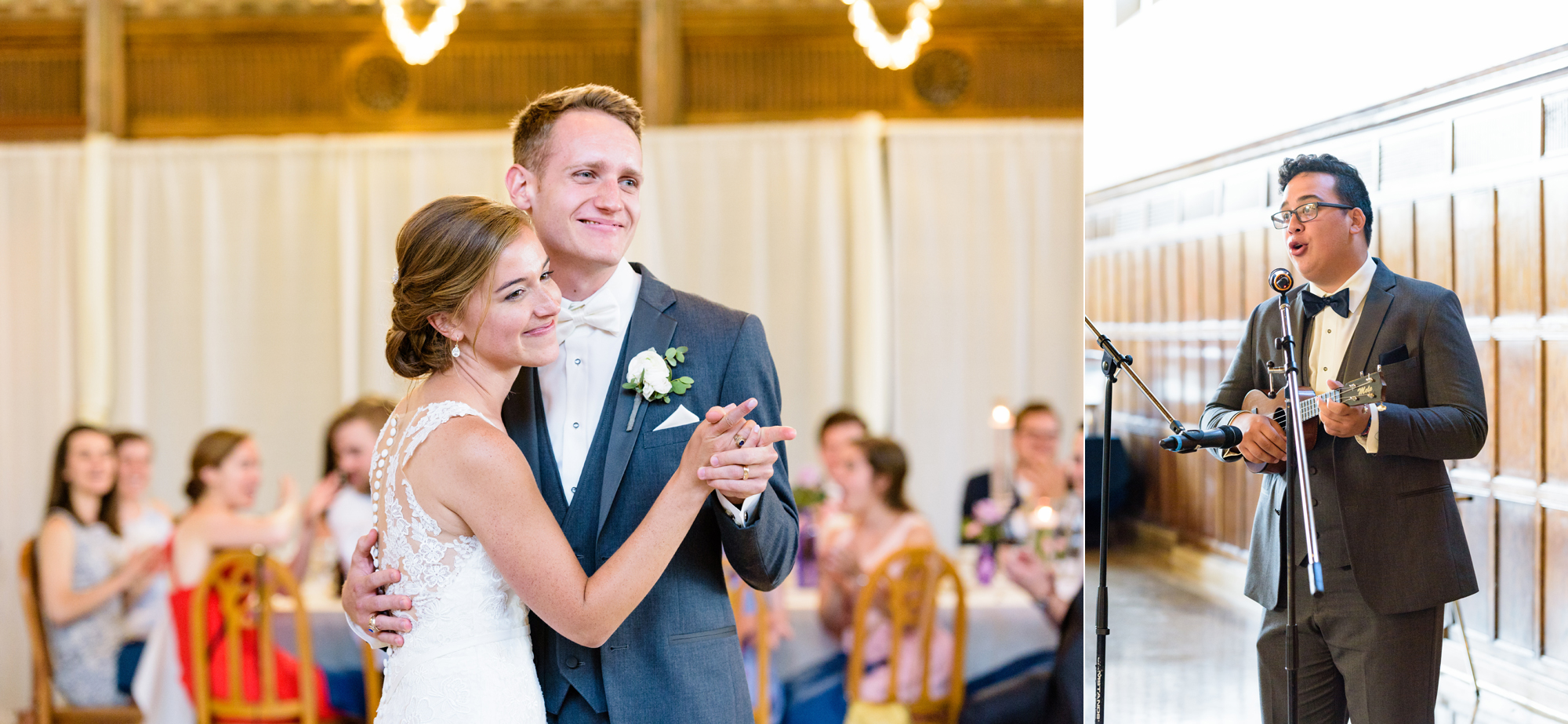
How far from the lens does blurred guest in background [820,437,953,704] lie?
14.3 feet

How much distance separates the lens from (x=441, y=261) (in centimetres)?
159

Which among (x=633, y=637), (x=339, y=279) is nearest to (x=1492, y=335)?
(x=633, y=637)

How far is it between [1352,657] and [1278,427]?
0.23 meters

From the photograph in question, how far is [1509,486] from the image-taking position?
39.4 inches

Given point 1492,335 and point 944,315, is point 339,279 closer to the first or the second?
point 944,315

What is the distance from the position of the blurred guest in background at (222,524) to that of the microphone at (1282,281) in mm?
4122

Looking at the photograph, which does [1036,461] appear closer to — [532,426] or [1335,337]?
[532,426]

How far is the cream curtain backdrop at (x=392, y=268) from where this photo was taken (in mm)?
5941

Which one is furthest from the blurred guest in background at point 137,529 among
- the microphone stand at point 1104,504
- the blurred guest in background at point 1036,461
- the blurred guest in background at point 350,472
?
the microphone stand at point 1104,504

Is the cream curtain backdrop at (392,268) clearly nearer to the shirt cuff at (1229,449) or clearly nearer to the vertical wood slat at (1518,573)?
the shirt cuff at (1229,449)

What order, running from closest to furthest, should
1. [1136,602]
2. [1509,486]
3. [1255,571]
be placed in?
[1509,486], [1255,571], [1136,602]

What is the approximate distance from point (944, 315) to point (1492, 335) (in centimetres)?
498

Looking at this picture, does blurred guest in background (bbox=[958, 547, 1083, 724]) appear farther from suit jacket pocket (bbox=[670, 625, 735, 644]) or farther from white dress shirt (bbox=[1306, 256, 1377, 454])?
white dress shirt (bbox=[1306, 256, 1377, 454])

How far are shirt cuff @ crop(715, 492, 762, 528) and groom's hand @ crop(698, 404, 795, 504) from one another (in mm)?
96
